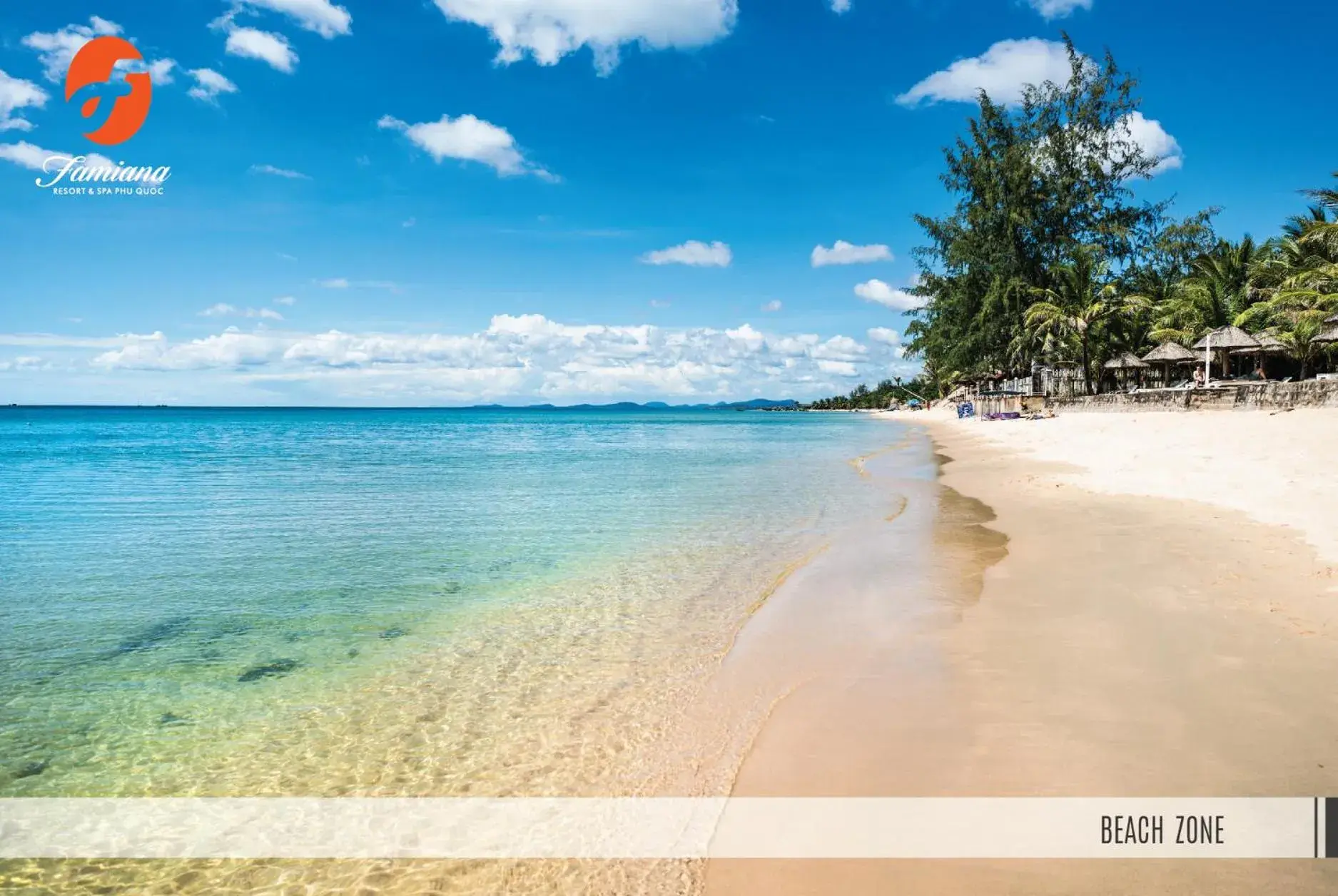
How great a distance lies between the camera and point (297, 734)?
4.87 m

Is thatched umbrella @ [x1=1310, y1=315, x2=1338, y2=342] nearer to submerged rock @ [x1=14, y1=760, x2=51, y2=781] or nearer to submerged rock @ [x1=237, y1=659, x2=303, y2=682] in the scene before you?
submerged rock @ [x1=237, y1=659, x2=303, y2=682]

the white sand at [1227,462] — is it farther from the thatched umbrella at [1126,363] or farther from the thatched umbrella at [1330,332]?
the thatched umbrella at [1126,363]

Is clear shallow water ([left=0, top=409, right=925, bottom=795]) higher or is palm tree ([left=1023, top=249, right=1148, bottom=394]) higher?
palm tree ([left=1023, top=249, right=1148, bottom=394])

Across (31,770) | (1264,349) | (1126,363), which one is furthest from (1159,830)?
(1126,363)

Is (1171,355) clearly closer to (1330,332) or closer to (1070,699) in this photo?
(1330,332)

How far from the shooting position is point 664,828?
361cm

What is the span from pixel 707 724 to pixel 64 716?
4833 millimetres

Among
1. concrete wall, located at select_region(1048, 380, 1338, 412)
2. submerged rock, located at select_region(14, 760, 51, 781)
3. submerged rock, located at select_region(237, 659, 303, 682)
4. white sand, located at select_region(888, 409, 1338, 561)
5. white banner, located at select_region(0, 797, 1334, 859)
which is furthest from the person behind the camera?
concrete wall, located at select_region(1048, 380, 1338, 412)

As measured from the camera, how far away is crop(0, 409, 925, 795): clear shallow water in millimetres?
4504

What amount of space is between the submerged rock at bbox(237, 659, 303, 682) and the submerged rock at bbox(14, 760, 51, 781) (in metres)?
1.40

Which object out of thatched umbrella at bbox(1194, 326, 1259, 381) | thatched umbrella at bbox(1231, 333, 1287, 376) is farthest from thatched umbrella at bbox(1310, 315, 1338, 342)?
thatched umbrella at bbox(1231, 333, 1287, 376)

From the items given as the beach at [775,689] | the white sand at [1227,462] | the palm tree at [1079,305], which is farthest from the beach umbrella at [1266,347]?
the beach at [775,689]

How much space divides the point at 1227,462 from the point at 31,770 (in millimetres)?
18453

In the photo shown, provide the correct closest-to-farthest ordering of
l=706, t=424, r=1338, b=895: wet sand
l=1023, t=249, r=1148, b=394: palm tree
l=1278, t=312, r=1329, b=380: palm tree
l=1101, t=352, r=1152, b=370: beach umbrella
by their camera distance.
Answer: l=706, t=424, r=1338, b=895: wet sand, l=1278, t=312, r=1329, b=380: palm tree, l=1023, t=249, r=1148, b=394: palm tree, l=1101, t=352, r=1152, b=370: beach umbrella
